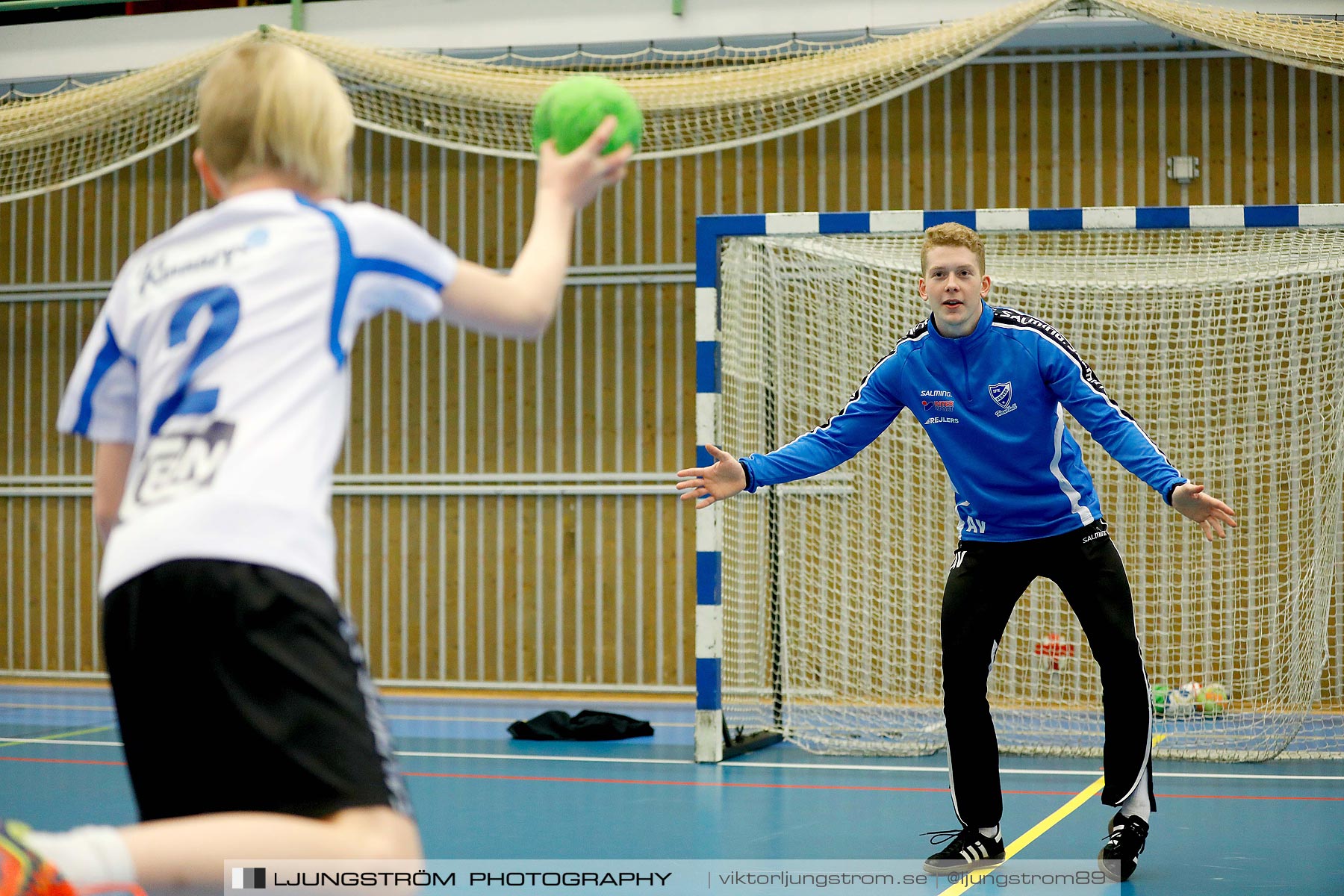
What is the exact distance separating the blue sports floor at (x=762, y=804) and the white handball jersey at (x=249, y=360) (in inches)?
108

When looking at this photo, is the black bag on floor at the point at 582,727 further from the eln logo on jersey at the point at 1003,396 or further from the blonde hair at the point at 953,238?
the blonde hair at the point at 953,238

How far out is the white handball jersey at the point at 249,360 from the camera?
64.2 inches

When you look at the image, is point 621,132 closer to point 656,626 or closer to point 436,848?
point 436,848

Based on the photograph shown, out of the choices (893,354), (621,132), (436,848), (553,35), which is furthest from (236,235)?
(553,35)

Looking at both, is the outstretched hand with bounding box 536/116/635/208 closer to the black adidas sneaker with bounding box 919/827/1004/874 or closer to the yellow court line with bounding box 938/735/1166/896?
the yellow court line with bounding box 938/735/1166/896

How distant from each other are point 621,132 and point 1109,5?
585cm

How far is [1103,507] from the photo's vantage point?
8.98m

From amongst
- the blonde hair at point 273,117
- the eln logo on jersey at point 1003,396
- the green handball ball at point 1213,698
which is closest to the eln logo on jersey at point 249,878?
the blonde hair at point 273,117

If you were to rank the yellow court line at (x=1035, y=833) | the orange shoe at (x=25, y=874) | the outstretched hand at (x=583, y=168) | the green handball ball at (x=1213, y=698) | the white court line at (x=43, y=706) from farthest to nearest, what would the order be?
the white court line at (x=43, y=706) < the green handball ball at (x=1213, y=698) < the yellow court line at (x=1035, y=833) < the outstretched hand at (x=583, y=168) < the orange shoe at (x=25, y=874)

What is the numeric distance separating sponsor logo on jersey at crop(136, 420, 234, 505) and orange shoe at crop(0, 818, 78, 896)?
1.40 ft

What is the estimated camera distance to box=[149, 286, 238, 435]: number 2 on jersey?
167 cm

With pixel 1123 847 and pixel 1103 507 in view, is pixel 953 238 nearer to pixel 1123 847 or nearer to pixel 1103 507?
pixel 1123 847

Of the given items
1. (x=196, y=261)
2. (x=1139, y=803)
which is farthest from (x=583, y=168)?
(x=1139, y=803)

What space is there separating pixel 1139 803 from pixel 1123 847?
0.15m
